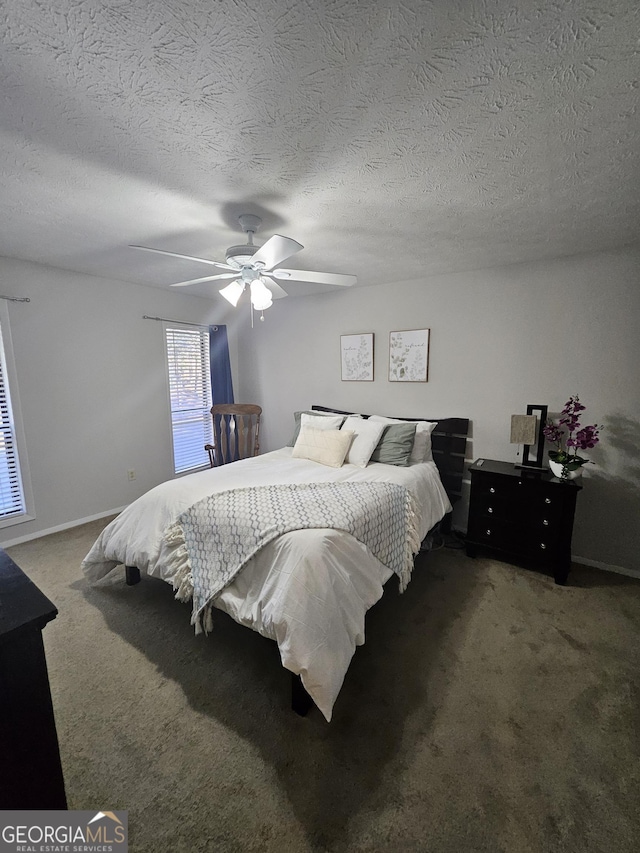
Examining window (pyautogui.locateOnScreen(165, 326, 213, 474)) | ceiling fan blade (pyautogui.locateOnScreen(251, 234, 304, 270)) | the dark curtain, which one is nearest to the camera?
ceiling fan blade (pyautogui.locateOnScreen(251, 234, 304, 270))

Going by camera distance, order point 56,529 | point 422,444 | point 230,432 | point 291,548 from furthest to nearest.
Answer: point 230,432 → point 56,529 → point 422,444 → point 291,548

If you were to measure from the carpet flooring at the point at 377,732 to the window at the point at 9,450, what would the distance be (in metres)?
1.26

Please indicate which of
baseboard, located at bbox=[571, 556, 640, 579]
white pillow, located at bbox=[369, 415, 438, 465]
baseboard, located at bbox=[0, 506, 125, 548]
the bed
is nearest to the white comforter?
the bed

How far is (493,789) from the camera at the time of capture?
1.22 meters

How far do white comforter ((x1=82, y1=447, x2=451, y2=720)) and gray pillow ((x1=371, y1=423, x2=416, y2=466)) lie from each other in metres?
0.50

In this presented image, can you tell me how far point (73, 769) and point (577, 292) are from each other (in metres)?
3.93

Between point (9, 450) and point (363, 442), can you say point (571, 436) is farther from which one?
point (9, 450)

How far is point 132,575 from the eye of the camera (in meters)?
2.42

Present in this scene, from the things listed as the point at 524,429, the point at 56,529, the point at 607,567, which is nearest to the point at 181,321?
the point at 56,529

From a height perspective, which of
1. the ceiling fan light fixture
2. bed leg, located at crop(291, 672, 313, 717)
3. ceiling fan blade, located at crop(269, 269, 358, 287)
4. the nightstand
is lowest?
bed leg, located at crop(291, 672, 313, 717)

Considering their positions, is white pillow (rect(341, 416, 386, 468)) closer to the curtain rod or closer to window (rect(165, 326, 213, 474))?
window (rect(165, 326, 213, 474))

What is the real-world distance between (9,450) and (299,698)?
3.10m

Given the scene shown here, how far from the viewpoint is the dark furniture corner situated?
2.50ft

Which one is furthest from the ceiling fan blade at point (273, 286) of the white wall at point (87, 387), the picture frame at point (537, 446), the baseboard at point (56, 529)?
the baseboard at point (56, 529)
